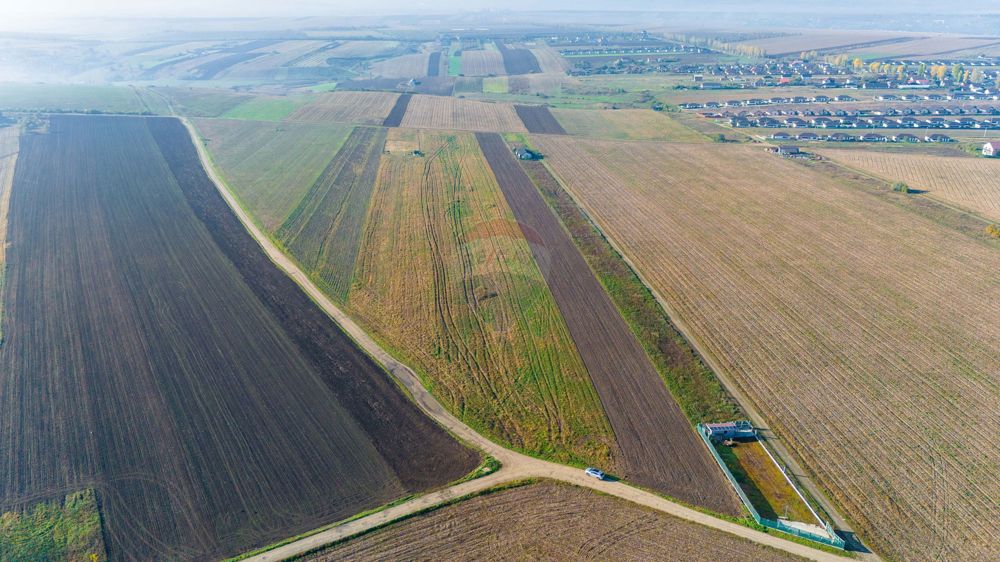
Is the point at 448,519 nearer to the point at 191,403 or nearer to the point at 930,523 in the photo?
the point at 191,403

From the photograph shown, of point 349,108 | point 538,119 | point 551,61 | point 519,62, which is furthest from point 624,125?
point 551,61

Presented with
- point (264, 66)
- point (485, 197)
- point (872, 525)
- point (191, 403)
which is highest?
point (264, 66)

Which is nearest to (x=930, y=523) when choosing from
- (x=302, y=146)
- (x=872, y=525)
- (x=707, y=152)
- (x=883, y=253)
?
(x=872, y=525)

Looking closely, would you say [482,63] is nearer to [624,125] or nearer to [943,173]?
[624,125]

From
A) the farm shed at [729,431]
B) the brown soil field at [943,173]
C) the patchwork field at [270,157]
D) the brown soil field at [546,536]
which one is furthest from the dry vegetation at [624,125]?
the brown soil field at [546,536]

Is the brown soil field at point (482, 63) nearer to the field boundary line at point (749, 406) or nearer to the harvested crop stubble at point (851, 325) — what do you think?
the harvested crop stubble at point (851, 325)

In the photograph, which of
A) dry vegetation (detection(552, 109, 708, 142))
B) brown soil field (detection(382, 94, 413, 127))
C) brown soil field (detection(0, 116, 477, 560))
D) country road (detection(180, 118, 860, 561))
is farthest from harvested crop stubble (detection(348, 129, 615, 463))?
dry vegetation (detection(552, 109, 708, 142))
